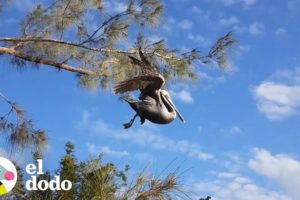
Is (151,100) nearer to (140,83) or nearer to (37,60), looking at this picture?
(140,83)

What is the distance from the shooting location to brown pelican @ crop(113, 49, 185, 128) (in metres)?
2.06

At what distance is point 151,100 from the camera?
2.09 meters

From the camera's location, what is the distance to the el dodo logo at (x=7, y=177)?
3.21m

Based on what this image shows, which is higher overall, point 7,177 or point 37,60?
point 37,60

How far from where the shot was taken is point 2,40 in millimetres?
4000

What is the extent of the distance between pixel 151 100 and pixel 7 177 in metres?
1.43

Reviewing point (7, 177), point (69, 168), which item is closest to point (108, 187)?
point (7, 177)

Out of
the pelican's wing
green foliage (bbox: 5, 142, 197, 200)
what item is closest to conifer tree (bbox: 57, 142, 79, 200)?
green foliage (bbox: 5, 142, 197, 200)

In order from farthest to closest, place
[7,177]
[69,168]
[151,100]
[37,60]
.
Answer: [69,168]
[37,60]
[7,177]
[151,100]

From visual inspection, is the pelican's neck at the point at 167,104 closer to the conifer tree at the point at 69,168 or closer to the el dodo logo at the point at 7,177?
the el dodo logo at the point at 7,177

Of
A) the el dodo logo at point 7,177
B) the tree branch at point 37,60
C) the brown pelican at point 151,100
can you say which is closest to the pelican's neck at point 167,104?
the brown pelican at point 151,100

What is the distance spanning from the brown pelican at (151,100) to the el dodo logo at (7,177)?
1307 millimetres

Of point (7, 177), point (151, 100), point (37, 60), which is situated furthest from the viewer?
point (37, 60)

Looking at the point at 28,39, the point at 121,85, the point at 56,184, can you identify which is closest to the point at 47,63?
the point at 28,39
